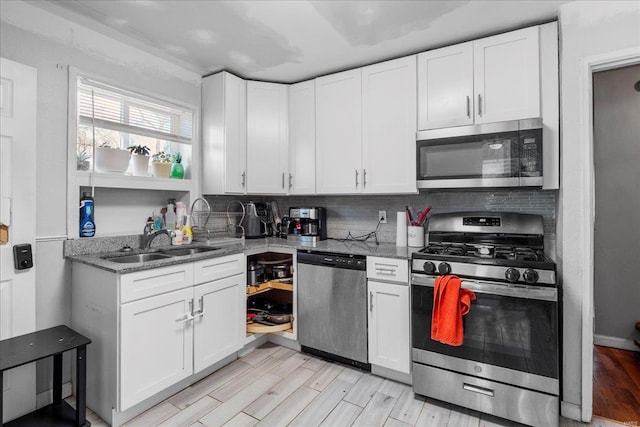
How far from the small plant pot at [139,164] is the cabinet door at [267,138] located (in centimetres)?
85

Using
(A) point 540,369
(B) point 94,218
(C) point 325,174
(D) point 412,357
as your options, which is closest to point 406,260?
(D) point 412,357

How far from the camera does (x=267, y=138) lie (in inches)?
121

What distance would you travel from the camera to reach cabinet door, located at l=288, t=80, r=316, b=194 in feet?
9.74

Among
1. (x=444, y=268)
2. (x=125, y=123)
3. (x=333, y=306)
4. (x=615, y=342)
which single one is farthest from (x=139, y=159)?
(x=615, y=342)

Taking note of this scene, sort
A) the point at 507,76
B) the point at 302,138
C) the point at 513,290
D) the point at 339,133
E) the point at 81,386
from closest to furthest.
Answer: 1. the point at 81,386
2. the point at 513,290
3. the point at 507,76
4. the point at 339,133
5. the point at 302,138

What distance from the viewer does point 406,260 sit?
2.17 m

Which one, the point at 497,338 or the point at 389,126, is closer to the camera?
the point at 497,338

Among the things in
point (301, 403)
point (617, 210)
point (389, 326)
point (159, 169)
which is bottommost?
point (301, 403)

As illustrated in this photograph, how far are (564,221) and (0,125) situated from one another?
10.7ft

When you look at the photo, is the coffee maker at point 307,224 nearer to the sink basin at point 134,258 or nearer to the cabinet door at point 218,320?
the cabinet door at point 218,320

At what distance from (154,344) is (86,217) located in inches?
39.3

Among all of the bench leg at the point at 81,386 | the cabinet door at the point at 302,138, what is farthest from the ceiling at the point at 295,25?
the bench leg at the point at 81,386

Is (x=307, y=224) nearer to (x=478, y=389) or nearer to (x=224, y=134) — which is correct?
(x=224, y=134)

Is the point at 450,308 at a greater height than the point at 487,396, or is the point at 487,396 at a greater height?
the point at 450,308
